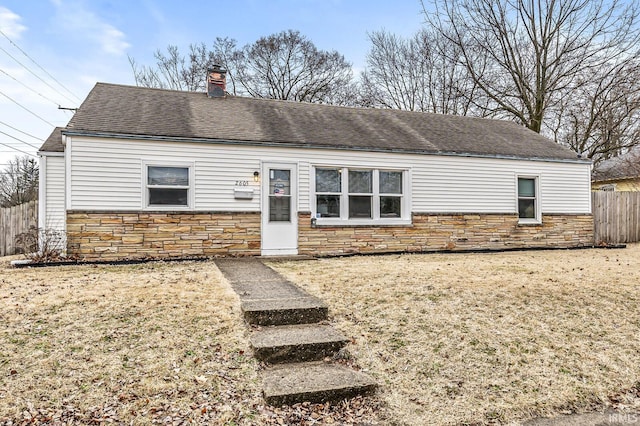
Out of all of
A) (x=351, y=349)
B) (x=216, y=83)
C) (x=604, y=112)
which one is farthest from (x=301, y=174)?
(x=604, y=112)

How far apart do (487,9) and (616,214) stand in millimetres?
10778

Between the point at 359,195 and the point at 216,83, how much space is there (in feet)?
17.6

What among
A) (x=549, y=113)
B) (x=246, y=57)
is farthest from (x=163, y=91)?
(x=549, y=113)

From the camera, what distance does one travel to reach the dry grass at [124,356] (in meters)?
2.94

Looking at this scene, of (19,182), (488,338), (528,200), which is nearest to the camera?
(488,338)

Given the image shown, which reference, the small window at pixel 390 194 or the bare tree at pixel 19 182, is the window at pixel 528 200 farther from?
the bare tree at pixel 19 182

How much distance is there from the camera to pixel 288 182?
32.4ft

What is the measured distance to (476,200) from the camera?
450 inches

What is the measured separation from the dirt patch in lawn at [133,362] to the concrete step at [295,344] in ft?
0.49

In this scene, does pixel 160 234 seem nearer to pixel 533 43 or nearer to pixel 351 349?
pixel 351 349

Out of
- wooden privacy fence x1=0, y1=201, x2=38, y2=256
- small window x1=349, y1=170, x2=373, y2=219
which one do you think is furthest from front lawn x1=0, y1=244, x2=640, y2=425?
wooden privacy fence x1=0, y1=201, x2=38, y2=256

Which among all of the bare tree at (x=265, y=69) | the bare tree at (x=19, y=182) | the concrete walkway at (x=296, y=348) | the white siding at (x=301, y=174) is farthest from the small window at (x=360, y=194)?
the bare tree at (x=19, y=182)

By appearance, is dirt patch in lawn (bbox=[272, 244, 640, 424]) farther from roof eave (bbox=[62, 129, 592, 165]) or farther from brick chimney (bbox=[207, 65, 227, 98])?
brick chimney (bbox=[207, 65, 227, 98])

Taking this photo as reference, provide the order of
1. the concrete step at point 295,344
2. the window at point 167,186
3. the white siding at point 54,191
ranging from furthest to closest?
the white siding at point 54,191
the window at point 167,186
the concrete step at point 295,344
